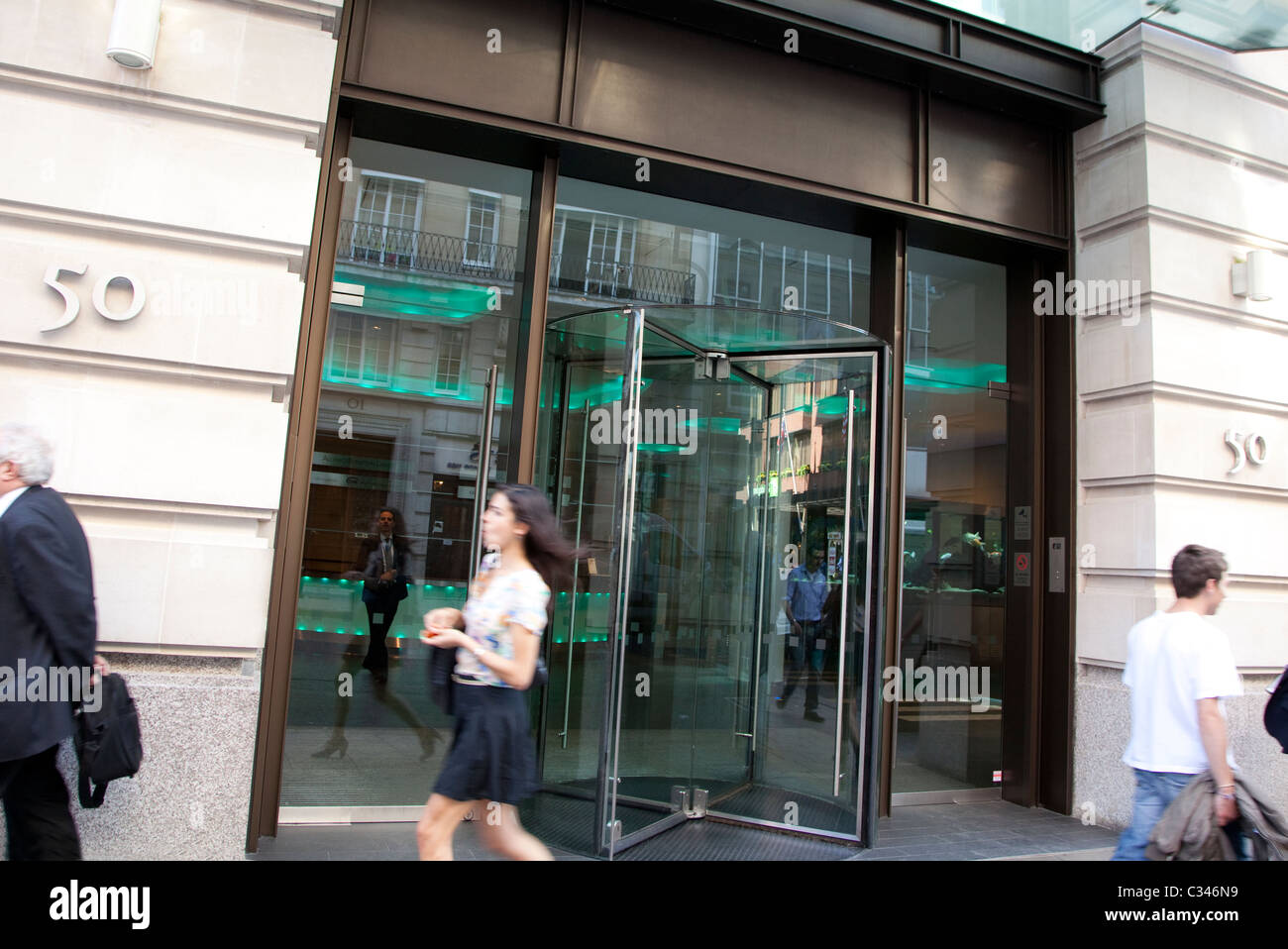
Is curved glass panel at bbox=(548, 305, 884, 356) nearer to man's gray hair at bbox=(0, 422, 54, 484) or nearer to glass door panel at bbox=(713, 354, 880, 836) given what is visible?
glass door panel at bbox=(713, 354, 880, 836)

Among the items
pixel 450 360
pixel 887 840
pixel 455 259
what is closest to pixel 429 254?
pixel 455 259

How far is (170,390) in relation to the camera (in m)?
4.07

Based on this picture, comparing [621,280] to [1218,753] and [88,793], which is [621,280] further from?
[1218,753]

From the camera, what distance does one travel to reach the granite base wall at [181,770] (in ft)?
12.4

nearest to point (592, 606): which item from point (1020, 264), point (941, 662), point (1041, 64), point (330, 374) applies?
point (330, 374)

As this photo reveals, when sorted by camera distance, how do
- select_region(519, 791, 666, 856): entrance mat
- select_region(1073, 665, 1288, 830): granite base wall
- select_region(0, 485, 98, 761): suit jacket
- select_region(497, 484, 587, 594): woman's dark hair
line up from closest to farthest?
1. select_region(0, 485, 98, 761): suit jacket
2. select_region(497, 484, 587, 594): woman's dark hair
3. select_region(519, 791, 666, 856): entrance mat
4. select_region(1073, 665, 1288, 830): granite base wall

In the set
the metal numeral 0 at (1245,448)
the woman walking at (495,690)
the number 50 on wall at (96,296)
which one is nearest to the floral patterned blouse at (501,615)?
the woman walking at (495,690)

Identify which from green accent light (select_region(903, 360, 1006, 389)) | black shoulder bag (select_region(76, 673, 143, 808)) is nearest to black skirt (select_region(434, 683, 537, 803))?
black shoulder bag (select_region(76, 673, 143, 808))

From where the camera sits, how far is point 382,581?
5742 mm

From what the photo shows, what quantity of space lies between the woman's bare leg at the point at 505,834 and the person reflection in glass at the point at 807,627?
9.09ft

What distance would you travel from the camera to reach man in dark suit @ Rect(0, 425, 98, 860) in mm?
2875

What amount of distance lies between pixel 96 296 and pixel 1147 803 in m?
4.86

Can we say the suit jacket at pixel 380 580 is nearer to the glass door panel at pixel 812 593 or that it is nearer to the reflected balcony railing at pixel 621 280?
the reflected balcony railing at pixel 621 280

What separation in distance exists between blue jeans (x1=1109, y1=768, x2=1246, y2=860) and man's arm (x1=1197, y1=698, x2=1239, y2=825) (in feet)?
0.34
